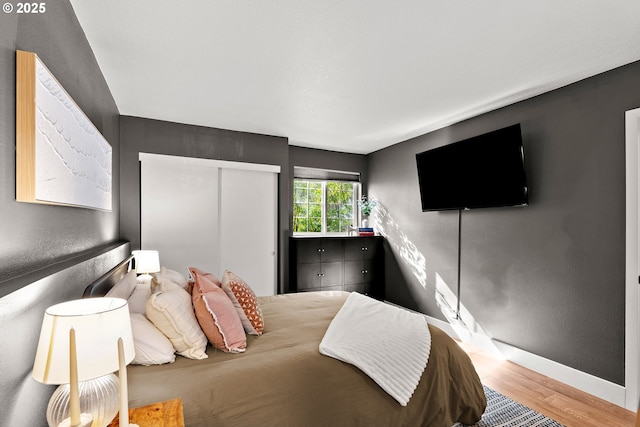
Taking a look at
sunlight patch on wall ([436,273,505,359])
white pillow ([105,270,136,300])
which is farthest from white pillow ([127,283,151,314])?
sunlight patch on wall ([436,273,505,359])

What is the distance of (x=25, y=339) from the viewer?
3.44 ft

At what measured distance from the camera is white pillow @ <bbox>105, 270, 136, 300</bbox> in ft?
5.73

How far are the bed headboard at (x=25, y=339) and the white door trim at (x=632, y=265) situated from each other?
3465 mm

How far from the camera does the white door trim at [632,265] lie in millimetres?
2379

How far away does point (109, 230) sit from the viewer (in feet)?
9.75

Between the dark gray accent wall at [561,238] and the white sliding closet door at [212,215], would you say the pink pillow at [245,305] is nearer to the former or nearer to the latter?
the white sliding closet door at [212,215]

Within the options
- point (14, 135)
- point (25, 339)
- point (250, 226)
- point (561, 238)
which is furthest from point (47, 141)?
point (561, 238)

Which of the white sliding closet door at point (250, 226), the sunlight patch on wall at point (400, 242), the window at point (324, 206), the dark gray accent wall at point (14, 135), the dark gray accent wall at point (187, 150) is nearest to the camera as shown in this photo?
the dark gray accent wall at point (14, 135)

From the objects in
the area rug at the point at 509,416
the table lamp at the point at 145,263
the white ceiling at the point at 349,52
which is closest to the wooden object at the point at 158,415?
the area rug at the point at 509,416

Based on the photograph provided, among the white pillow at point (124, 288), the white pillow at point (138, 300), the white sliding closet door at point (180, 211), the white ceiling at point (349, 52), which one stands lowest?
the white pillow at point (138, 300)

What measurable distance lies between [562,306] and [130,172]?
14.8ft

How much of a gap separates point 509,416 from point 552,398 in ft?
1.82

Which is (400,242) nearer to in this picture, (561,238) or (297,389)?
(561,238)

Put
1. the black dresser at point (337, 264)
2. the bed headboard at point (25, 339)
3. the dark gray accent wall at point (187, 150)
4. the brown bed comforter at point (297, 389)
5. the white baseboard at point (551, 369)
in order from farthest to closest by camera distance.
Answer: the black dresser at point (337, 264) → the dark gray accent wall at point (187, 150) → the white baseboard at point (551, 369) → the brown bed comforter at point (297, 389) → the bed headboard at point (25, 339)
